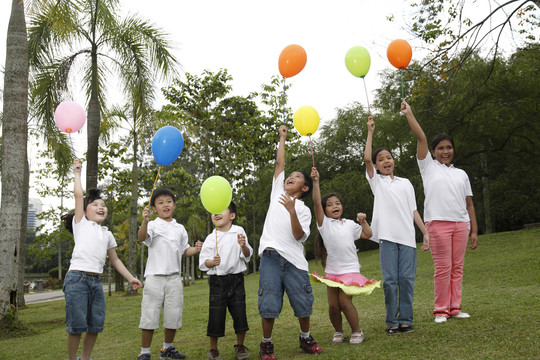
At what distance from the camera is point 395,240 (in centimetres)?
436

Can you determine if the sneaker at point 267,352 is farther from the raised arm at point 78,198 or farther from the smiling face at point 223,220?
the raised arm at point 78,198

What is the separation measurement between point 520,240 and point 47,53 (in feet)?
48.5

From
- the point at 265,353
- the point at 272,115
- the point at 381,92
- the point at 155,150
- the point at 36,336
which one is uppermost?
the point at 381,92

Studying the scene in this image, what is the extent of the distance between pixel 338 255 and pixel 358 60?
6.65ft

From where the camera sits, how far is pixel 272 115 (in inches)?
554

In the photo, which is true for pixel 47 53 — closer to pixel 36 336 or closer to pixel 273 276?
pixel 36 336

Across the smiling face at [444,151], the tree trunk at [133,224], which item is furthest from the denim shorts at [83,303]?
the tree trunk at [133,224]

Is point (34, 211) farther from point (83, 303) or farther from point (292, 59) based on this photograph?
point (292, 59)

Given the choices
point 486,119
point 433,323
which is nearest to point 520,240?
point 486,119

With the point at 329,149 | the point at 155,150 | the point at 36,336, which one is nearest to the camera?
the point at 155,150

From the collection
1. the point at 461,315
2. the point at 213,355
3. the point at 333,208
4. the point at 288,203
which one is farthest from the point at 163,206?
the point at 461,315

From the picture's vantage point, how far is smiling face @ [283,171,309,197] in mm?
4391

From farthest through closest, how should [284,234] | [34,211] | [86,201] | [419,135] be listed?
[34,211], [419,135], [86,201], [284,234]

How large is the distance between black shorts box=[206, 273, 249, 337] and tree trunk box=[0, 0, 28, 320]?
4.75 meters
